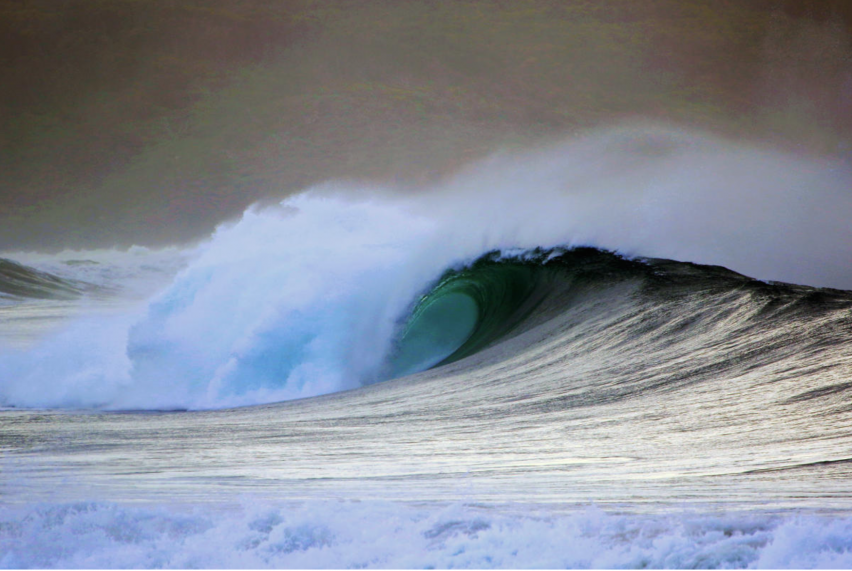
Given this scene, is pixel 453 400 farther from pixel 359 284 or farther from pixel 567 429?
pixel 359 284

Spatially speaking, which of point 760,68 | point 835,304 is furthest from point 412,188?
point 835,304

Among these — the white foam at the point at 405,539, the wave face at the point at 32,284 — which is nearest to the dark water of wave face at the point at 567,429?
the white foam at the point at 405,539

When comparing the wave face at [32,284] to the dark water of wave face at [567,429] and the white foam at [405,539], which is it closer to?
the dark water of wave face at [567,429]

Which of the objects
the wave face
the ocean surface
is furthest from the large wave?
the wave face

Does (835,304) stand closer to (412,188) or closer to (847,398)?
(847,398)

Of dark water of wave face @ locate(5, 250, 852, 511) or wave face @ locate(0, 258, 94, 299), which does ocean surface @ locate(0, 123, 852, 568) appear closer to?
dark water of wave face @ locate(5, 250, 852, 511)
